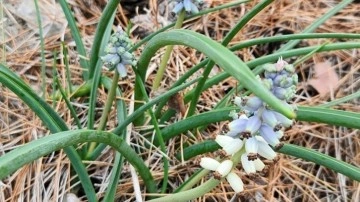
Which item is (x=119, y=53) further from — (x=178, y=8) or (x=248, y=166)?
(x=248, y=166)

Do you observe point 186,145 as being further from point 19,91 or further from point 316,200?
point 19,91

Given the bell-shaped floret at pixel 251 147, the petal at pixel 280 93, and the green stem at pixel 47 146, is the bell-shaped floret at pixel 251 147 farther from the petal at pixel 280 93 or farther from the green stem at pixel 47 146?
the green stem at pixel 47 146

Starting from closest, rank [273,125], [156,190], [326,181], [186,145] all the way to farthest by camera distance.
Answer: [273,125] < [156,190] < [186,145] < [326,181]

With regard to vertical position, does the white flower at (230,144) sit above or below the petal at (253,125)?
below

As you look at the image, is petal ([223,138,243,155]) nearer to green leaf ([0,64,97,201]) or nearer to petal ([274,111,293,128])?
petal ([274,111,293,128])

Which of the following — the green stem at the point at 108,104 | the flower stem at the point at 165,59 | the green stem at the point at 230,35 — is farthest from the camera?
the flower stem at the point at 165,59

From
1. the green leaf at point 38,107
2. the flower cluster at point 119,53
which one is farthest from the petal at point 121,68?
the green leaf at point 38,107

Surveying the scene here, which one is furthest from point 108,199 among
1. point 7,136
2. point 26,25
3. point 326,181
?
point 26,25
